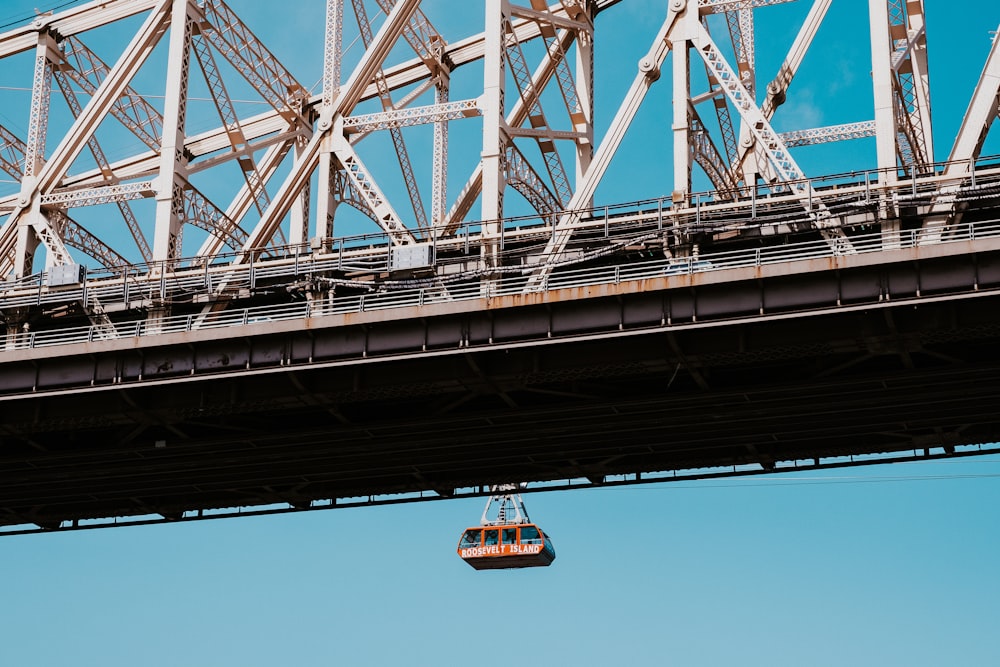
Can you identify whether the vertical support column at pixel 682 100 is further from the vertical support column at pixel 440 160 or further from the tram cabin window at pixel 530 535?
the tram cabin window at pixel 530 535

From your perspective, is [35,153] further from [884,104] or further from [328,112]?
[884,104]

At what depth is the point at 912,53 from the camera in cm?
6425

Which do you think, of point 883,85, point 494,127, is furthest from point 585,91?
point 883,85

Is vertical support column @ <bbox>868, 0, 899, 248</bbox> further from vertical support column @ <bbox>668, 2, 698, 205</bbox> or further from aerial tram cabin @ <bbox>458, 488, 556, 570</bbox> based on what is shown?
aerial tram cabin @ <bbox>458, 488, 556, 570</bbox>

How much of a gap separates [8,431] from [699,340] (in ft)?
76.4

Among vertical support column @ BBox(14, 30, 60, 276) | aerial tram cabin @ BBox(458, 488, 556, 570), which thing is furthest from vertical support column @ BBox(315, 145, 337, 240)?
aerial tram cabin @ BBox(458, 488, 556, 570)

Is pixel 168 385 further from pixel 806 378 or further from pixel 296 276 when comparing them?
pixel 806 378

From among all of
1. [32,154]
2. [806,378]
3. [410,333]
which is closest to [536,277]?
[410,333]

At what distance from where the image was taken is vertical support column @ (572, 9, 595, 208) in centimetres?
6400

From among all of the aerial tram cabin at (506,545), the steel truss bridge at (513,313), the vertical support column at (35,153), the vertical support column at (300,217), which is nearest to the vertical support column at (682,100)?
the steel truss bridge at (513,313)

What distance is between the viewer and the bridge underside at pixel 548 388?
47.8m

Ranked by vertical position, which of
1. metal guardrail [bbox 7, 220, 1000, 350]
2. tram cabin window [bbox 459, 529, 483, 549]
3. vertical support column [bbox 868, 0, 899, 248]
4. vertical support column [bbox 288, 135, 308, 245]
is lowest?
metal guardrail [bbox 7, 220, 1000, 350]

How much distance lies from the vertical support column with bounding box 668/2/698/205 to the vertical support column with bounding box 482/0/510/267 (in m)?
5.95

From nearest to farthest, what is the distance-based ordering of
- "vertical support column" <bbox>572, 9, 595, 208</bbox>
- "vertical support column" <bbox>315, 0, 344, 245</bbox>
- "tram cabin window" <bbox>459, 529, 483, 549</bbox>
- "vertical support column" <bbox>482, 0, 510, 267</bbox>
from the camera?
"vertical support column" <bbox>482, 0, 510, 267</bbox>
"vertical support column" <bbox>315, 0, 344, 245</bbox>
"vertical support column" <bbox>572, 9, 595, 208</bbox>
"tram cabin window" <bbox>459, 529, 483, 549</bbox>
